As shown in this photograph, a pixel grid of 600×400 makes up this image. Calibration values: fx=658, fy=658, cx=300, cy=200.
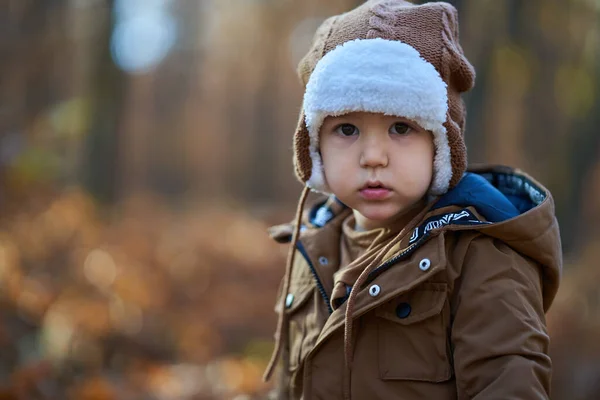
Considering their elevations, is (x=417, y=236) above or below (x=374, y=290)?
above

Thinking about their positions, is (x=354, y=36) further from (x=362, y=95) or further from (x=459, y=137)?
(x=459, y=137)

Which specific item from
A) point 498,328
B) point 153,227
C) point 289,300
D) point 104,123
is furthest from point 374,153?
point 153,227

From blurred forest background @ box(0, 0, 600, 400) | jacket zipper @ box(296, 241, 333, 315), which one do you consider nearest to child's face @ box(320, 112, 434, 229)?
jacket zipper @ box(296, 241, 333, 315)

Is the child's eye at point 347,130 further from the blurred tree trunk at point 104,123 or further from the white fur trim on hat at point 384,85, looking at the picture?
the blurred tree trunk at point 104,123

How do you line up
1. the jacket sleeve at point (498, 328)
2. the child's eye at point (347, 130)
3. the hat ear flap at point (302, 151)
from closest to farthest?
1. the jacket sleeve at point (498, 328)
2. the child's eye at point (347, 130)
3. the hat ear flap at point (302, 151)

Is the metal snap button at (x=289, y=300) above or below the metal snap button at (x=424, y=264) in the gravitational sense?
below

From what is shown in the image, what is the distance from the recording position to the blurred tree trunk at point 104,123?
392 inches

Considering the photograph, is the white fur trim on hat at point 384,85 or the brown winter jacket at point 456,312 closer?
the brown winter jacket at point 456,312

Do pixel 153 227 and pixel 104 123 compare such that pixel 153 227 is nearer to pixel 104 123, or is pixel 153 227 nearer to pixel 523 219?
pixel 104 123

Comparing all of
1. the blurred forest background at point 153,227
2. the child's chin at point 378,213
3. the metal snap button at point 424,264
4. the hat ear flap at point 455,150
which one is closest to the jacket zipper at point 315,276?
the child's chin at point 378,213

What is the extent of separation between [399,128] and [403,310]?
0.60 m

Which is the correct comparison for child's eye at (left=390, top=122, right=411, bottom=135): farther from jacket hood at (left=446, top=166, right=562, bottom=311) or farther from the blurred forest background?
the blurred forest background

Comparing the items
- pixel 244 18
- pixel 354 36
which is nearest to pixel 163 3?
pixel 244 18

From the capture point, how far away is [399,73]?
211cm
